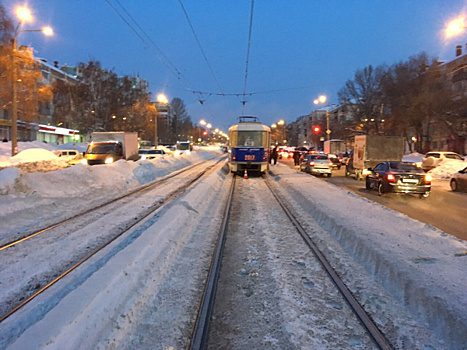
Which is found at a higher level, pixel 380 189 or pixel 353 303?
pixel 380 189

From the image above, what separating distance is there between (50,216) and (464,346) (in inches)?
356

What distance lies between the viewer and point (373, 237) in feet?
21.2

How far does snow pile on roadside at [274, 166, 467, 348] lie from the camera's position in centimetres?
371

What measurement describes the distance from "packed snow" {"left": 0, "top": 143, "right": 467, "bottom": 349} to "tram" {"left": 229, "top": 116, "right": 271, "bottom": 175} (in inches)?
213

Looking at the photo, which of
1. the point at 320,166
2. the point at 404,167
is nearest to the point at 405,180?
the point at 404,167

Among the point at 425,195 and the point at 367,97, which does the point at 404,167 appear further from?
the point at 367,97

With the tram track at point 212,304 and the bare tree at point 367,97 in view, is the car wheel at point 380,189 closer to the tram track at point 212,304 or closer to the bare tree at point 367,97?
the tram track at point 212,304

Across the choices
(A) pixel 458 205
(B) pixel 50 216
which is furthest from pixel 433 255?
(B) pixel 50 216

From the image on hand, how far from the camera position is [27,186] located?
37.7ft

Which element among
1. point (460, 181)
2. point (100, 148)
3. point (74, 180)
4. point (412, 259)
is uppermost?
point (100, 148)

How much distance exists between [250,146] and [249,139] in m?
0.45

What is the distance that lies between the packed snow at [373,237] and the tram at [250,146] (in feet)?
17.8

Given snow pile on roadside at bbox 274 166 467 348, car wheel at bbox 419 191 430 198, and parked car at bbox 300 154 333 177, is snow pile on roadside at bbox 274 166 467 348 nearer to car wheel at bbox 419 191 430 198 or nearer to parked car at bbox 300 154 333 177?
car wheel at bbox 419 191 430 198

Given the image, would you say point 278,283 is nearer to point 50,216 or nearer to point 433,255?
point 433,255
